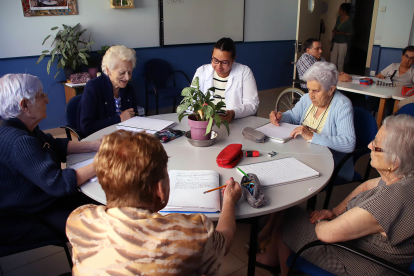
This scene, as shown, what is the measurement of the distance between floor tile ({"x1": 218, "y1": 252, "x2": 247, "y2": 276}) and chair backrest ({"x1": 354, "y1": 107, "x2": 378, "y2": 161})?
1.04m

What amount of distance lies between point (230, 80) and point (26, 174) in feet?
5.79

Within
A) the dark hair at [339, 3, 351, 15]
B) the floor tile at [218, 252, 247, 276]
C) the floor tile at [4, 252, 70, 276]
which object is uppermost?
the dark hair at [339, 3, 351, 15]

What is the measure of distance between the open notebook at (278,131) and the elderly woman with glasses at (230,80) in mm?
342

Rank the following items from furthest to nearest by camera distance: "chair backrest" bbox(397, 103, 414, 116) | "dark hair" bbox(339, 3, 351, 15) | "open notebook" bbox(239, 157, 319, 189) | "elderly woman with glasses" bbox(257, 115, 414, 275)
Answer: "dark hair" bbox(339, 3, 351, 15)
"chair backrest" bbox(397, 103, 414, 116)
"open notebook" bbox(239, 157, 319, 189)
"elderly woman with glasses" bbox(257, 115, 414, 275)

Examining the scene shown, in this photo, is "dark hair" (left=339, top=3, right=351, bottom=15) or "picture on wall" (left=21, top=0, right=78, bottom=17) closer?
"picture on wall" (left=21, top=0, right=78, bottom=17)

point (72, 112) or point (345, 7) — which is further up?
point (345, 7)

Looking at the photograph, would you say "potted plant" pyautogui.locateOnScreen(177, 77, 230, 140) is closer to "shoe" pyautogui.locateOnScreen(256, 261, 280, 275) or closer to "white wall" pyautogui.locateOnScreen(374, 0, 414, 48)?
"shoe" pyautogui.locateOnScreen(256, 261, 280, 275)

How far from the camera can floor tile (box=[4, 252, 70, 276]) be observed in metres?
1.95

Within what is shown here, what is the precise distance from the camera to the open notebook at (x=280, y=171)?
1467mm

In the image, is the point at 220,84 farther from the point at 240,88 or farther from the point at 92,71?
the point at 92,71

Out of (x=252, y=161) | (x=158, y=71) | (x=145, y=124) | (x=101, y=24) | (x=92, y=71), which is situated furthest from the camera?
(x=158, y=71)

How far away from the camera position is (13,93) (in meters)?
1.52

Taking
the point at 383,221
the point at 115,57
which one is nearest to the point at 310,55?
the point at 115,57

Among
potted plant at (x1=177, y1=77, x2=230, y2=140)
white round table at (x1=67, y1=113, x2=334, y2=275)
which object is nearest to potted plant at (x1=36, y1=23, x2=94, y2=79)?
white round table at (x1=67, y1=113, x2=334, y2=275)
